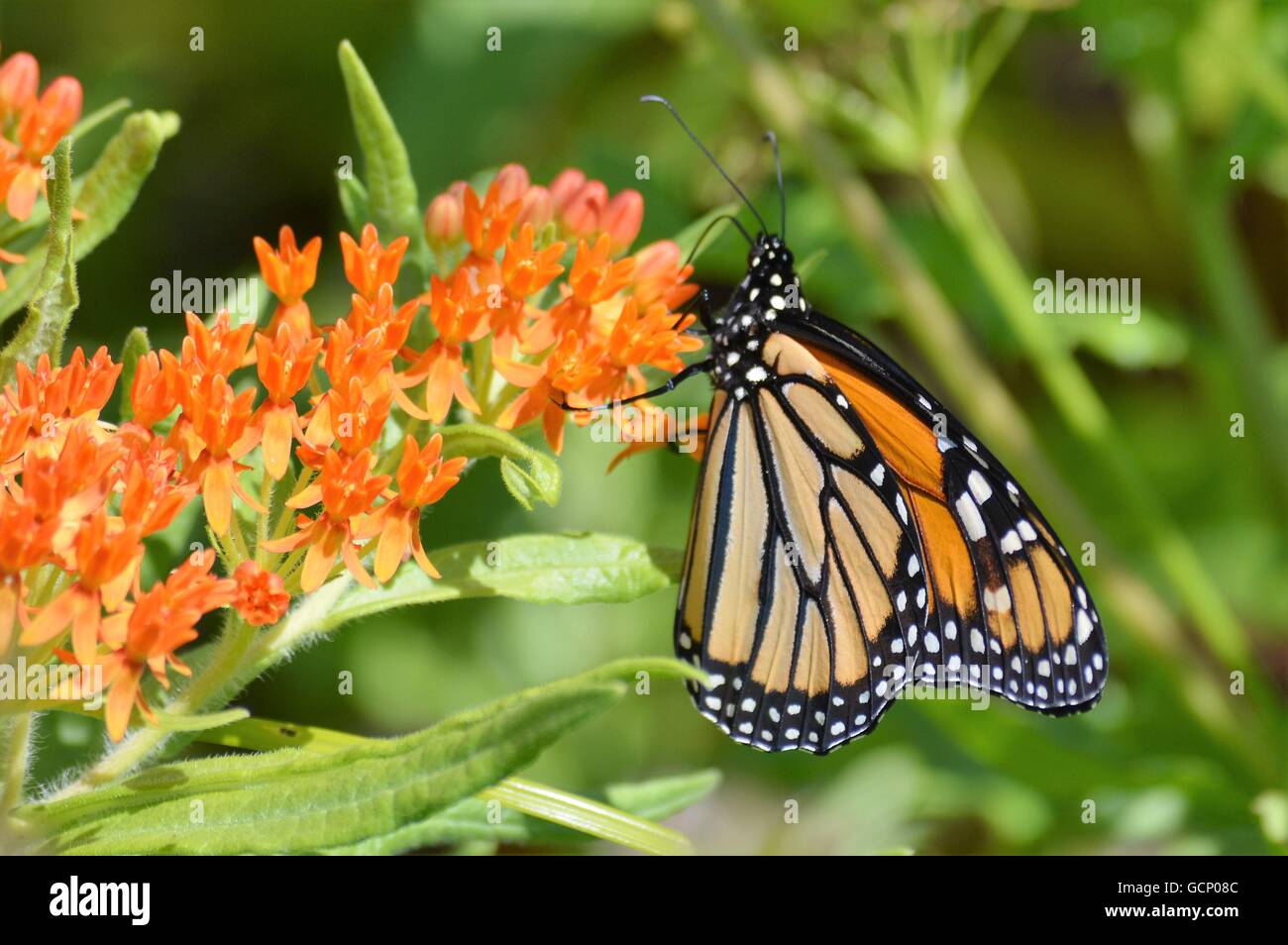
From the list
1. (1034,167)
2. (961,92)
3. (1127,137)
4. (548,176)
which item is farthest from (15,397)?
(1127,137)

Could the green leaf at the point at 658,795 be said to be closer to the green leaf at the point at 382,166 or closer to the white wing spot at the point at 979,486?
the white wing spot at the point at 979,486

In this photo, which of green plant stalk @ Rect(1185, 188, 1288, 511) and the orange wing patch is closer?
the orange wing patch

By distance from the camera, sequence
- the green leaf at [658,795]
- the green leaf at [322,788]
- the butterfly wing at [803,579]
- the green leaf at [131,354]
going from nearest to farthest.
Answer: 1. the green leaf at [322,788]
2. the green leaf at [131,354]
3. the green leaf at [658,795]
4. the butterfly wing at [803,579]

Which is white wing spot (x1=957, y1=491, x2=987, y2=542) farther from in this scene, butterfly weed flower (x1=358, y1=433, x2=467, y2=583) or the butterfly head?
butterfly weed flower (x1=358, y1=433, x2=467, y2=583)

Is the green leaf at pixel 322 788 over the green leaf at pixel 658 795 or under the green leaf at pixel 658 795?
over

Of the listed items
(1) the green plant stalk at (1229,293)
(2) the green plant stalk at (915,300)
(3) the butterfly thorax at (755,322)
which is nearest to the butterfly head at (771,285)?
(3) the butterfly thorax at (755,322)

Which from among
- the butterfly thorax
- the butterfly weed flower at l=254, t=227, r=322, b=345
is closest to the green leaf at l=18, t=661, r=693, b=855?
the butterfly weed flower at l=254, t=227, r=322, b=345
